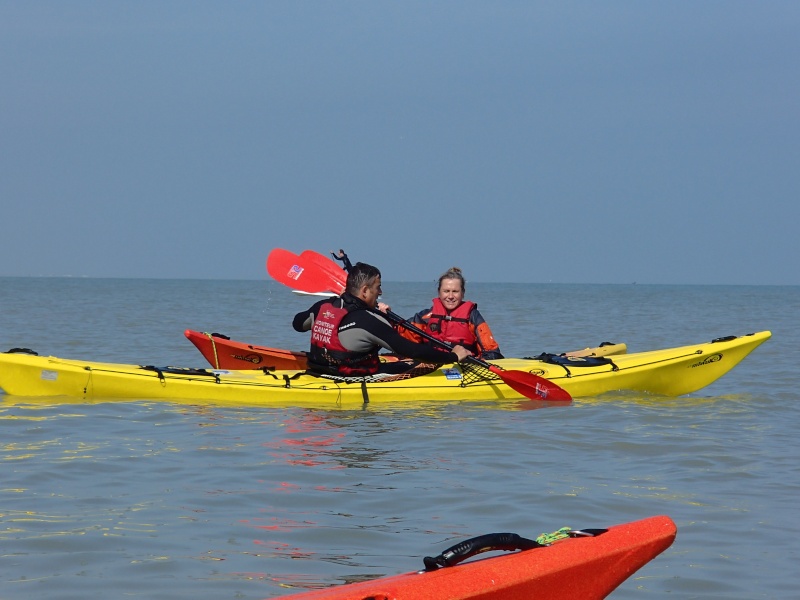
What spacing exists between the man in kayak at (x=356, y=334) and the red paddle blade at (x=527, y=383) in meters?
0.51

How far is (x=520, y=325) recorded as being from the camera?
20.7 m

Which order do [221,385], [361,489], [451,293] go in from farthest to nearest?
[451,293], [221,385], [361,489]

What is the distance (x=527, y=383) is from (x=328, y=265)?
252 centimetres

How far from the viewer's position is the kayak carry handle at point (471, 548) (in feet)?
7.97

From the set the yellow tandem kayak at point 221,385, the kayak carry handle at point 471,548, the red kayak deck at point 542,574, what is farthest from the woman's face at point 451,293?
the kayak carry handle at point 471,548

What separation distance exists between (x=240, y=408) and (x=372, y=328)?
119 centimetres

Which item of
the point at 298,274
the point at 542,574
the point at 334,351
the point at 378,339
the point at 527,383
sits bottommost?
the point at 542,574

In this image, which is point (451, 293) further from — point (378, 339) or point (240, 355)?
point (240, 355)

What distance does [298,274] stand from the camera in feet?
30.2

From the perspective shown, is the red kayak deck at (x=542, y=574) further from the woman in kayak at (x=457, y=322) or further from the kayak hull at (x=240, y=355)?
the kayak hull at (x=240, y=355)

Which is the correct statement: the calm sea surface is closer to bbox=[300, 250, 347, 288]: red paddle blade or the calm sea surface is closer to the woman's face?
the woman's face

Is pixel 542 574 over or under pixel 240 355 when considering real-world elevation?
under

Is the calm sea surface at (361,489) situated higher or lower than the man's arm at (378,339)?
lower

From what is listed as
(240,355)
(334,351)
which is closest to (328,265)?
(240,355)
